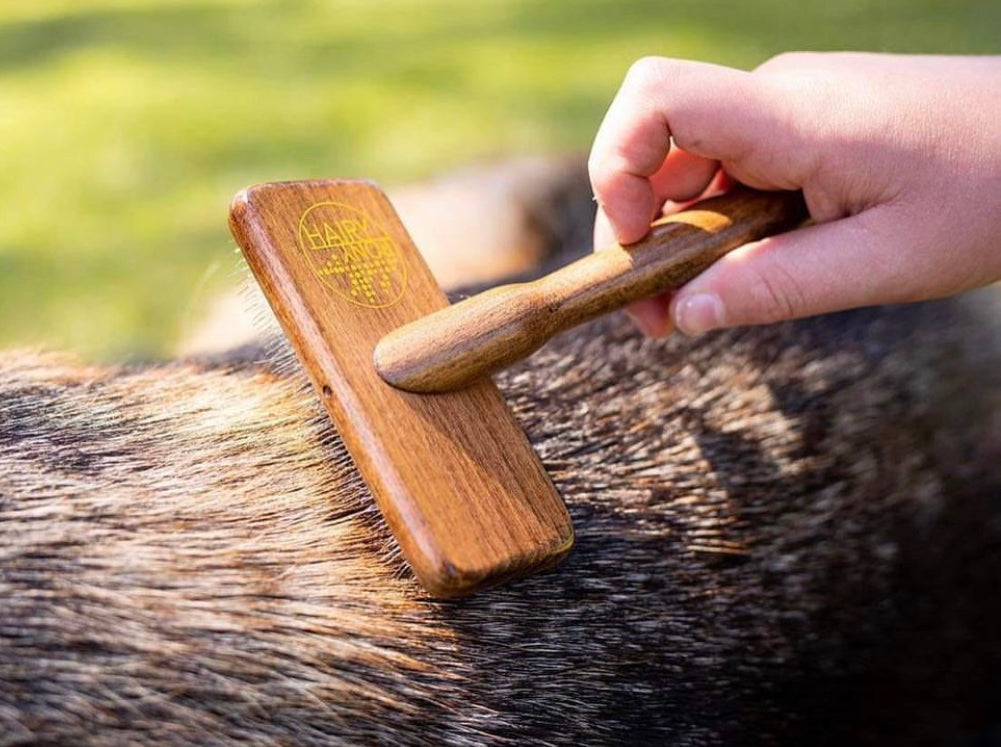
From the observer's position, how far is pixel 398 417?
1.08 metres

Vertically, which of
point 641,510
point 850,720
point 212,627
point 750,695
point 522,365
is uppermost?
point 522,365

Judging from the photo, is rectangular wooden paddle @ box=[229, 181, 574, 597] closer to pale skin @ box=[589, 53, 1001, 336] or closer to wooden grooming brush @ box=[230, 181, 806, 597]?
wooden grooming brush @ box=[230, 181, 806, 597]

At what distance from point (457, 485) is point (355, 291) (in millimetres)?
240

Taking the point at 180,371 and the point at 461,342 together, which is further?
the point at 180,371

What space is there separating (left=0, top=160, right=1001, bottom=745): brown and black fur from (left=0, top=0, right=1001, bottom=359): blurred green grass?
105 cm

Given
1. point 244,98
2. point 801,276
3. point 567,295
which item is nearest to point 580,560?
point 567,295

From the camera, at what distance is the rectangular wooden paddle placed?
3.41 ft

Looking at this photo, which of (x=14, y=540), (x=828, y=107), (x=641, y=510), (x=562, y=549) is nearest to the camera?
(x=14, y=540)

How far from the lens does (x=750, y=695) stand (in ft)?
4.53

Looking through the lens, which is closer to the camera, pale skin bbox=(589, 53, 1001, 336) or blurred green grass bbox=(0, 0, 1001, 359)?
pale skin bbox=(589, 53, 1001, 336)

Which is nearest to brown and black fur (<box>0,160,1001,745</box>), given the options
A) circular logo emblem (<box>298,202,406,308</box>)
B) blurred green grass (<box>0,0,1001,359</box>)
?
circular logo emblem (<box>298,202,406,308</box>)

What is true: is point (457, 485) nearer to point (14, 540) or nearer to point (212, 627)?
point (212, 627)

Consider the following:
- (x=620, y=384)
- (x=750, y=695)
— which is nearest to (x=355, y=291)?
(x=620, y=384)

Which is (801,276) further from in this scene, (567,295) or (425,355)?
(425,355)
